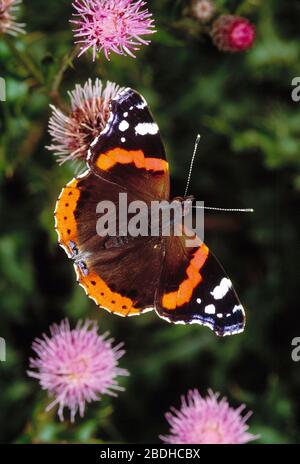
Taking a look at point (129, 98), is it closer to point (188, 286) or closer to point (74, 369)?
point (188, 286)

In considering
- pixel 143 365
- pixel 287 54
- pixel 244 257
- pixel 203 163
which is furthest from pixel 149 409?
pixel 287 54

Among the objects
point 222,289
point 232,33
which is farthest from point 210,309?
point 232,33

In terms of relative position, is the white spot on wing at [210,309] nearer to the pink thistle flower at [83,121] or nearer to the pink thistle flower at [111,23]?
the pink thistle flower at [83,121]

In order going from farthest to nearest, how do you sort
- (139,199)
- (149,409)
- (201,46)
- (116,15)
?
1. (149,409)
2. (201,46)
3. (139,199)
4. (116,15)

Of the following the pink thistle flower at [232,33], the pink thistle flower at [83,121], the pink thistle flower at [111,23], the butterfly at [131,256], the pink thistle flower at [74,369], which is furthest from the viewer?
the pink thistle flower at [232,33]

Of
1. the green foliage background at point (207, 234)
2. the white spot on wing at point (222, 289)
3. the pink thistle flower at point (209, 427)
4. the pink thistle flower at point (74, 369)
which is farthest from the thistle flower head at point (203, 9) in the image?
the pink thistle flower at point (209, 427)

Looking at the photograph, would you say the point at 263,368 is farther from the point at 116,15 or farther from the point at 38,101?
the point at 116,15
